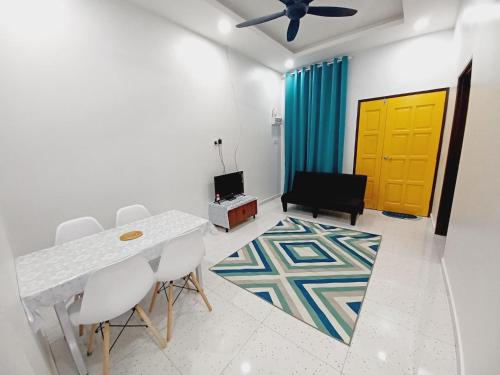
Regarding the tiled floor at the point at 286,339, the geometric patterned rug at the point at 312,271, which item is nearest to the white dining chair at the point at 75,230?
the tiled floor at the point at 286,339

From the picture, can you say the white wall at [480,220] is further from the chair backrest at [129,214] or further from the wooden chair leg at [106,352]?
the chair backrest at [129,214]

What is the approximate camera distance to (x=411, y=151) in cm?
358

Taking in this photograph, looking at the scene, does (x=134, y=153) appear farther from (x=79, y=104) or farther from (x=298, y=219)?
(x=298, y=219)

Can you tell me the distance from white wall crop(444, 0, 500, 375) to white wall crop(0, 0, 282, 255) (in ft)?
9.75

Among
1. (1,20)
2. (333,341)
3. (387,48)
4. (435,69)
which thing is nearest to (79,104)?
(1,20)

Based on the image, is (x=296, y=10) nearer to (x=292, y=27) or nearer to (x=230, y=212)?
(x=292, y=27)

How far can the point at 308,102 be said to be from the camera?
172 inches

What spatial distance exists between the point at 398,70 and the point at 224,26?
2.97 meters

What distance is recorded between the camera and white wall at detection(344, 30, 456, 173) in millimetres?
3188

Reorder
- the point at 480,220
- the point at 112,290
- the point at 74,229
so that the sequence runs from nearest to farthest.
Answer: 1. the point at 112,290
2. the point at 480,220
3. the point at 74,229

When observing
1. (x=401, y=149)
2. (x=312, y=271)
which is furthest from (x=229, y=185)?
(x=401, y=149)

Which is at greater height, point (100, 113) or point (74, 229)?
point (100, 113)

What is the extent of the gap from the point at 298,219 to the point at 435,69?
126 inches

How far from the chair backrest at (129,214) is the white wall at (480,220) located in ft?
8.52
